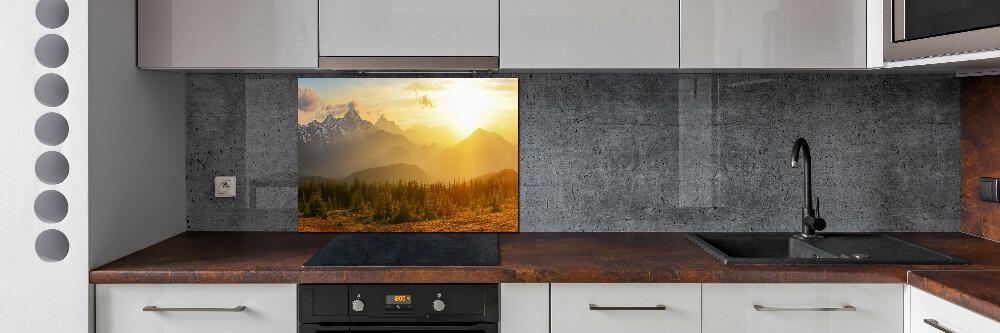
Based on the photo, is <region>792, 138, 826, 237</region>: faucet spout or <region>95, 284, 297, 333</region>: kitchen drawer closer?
<region>95, 284, 297, 333</region>: kitchen drawer

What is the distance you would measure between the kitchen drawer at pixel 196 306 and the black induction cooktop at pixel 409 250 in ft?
0.45

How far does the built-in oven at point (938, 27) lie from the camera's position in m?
1.84

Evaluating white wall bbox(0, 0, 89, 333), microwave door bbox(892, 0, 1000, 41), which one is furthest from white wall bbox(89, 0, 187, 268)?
microwave door bbox(892, 0, 1000, 41)

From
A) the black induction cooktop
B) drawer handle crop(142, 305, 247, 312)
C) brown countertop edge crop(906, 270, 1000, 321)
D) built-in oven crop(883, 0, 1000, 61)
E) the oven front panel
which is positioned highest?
built-in oven crop(883, 0, 1000, 61)

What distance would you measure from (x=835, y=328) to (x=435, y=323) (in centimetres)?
104

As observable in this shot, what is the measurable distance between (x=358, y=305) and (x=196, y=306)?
16.9 inches

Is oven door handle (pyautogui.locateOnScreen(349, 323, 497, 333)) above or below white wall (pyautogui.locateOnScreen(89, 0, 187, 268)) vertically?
below

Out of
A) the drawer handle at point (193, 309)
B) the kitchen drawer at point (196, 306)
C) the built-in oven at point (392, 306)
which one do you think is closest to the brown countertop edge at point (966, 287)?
the built-in oven at point (392, 306)

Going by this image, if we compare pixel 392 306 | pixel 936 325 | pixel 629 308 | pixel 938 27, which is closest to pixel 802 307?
pixel 936 325

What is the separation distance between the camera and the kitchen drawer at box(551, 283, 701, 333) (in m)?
1.90

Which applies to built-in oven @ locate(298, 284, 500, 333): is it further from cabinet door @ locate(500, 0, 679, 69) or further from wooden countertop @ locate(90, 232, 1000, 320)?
cabinet door @ locate(500, 0, 679, 69)

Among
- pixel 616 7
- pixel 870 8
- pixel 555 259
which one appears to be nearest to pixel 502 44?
pixel 616 7

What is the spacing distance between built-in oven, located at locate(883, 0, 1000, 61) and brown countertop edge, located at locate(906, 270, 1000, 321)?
0.58 metres

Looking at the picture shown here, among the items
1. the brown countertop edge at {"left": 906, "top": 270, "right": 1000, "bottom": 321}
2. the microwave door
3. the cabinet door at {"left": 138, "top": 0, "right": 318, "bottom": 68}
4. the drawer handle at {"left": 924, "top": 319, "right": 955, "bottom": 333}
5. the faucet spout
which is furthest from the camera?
the faucet spout
